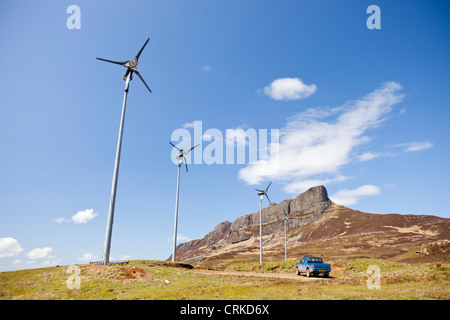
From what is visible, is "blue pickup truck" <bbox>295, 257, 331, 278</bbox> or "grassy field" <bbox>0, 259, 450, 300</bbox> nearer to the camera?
"grassy field" <bbox>0, 259, 450, 300</bbox>

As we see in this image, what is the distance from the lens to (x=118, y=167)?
30.4 metres

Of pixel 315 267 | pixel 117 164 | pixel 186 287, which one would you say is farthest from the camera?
pixel 117 164

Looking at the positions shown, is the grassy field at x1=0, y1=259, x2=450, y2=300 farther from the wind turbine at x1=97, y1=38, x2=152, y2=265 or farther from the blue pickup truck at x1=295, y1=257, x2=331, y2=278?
the blue pickup truck at x1=295, y1=257, x2=331, y2=278

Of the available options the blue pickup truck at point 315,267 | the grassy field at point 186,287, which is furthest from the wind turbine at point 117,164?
the blue pickup truck at point 315,267

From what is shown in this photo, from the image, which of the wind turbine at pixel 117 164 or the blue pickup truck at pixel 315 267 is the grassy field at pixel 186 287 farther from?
the blue pickup truck at pixel 315 267

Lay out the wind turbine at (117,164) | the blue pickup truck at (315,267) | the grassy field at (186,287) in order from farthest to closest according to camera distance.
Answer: the blue pickup truck at (315,267) < the wind turbine at (117,164) < the grassy field at (186,287)

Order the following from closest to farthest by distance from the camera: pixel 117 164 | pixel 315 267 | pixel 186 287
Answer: pixel 186 287, pixel 315 267, pixel 117 164

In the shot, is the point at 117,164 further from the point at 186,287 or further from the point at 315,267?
the point at 315,267

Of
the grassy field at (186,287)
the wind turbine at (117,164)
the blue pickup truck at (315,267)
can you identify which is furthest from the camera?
the blue pickup truck at (315,267)

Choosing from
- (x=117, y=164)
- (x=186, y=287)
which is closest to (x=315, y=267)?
(x=186, y=287)

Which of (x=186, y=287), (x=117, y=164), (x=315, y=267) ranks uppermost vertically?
A: (x=117, y=164)

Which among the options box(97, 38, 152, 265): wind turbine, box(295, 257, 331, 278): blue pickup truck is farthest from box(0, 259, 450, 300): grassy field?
box(295, 257, 331, 278): blue pickup truck
